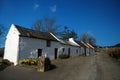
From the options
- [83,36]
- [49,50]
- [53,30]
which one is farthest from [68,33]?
[49,50]

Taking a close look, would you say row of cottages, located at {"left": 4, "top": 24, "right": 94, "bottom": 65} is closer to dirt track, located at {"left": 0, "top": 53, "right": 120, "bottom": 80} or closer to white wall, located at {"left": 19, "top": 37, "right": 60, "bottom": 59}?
white wall, located at {"left": 19, "top": 37, "right": 60, "bottom": 59}

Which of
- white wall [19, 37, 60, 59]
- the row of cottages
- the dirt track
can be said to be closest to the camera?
the dirt track

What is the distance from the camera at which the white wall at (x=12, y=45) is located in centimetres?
2100

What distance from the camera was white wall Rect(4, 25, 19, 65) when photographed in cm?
2100

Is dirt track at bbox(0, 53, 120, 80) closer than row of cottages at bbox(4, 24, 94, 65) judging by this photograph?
Yes

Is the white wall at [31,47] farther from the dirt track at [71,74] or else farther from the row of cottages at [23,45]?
the dirt track at [71,74]

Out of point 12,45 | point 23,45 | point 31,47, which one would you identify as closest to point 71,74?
point 23,45

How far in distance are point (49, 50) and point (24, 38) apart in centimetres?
642

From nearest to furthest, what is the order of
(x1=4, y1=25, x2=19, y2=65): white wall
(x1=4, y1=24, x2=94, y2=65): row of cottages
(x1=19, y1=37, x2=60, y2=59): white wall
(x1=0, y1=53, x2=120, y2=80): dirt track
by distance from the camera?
(x1=0, y1=53, x2=120, y2=80): dirt track, (x1=4, y1=25, x2=19, y2=65): white wall, (x1=4, y1=24, x2=94, y2=65): row of cottages, (x1=19, y1=37, x2=60, y2=59): white wall

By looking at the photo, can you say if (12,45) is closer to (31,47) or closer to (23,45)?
(23,45)

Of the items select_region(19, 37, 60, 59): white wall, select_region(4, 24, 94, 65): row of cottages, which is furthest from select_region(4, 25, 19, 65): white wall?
select_region(19, 37, 60, 59): white wall

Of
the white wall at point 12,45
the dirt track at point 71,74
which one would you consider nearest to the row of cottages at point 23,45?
the white wall at point 12,45

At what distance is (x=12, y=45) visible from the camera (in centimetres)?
2205

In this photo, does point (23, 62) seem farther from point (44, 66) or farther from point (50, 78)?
point (50, 78)
